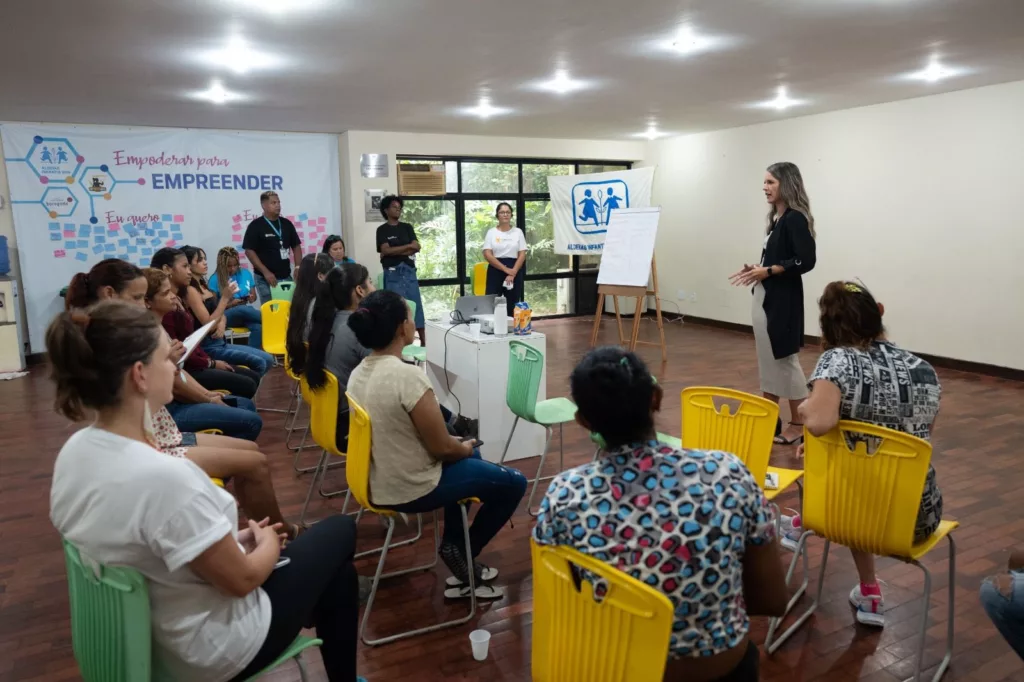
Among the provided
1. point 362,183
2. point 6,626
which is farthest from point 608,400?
point 362,183

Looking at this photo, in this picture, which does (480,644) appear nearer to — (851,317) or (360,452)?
(360,452)

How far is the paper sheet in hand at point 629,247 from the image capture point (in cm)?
741

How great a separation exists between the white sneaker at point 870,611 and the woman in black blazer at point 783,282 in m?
1.76

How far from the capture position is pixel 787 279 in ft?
13.9

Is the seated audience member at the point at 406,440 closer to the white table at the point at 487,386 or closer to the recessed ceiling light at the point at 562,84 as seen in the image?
the white table at the point at 487,386

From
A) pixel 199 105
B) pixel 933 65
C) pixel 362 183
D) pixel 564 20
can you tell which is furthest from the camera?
pixel 362 183

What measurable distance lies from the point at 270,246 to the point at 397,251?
1411 mm

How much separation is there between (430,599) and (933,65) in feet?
17.3

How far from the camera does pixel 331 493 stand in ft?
12.3

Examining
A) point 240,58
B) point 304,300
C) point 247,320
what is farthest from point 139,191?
point 304,300

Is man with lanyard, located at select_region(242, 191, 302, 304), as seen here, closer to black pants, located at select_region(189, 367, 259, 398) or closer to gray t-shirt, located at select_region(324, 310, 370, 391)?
black pants, located at select_region(189, 367, 259, 398)

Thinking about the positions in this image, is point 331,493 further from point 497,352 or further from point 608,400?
point 608,400

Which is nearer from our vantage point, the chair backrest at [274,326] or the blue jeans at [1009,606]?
the blue jeans at [1009,606]

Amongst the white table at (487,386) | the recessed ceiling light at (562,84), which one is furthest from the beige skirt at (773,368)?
the recessed ceiling light at (562,84)
